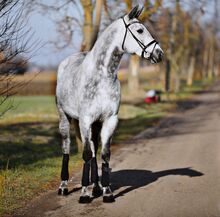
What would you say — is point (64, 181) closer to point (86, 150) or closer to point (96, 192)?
point (96, 192)

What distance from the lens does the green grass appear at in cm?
848

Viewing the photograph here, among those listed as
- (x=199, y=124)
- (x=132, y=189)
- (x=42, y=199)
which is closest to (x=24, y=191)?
(x=42, y=199)

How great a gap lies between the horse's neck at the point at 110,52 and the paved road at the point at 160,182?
7.16 feet

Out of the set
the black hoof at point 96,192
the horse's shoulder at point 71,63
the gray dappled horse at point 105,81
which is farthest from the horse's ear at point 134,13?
the black hoof at point 96,192

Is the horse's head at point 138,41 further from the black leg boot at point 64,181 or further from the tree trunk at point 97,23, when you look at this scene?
the tree trunk at point 97,23

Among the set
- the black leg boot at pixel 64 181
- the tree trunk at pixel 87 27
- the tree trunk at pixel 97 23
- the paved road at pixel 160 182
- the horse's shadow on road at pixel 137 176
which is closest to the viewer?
the paved road at pixel 160 182

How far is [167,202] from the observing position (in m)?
7.43

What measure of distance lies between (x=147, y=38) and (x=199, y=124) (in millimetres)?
12755

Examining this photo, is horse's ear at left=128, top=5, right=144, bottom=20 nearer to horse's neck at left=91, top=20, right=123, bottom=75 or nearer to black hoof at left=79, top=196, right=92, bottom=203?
horse's neck at left=91, top=20, right=123, bottom=75

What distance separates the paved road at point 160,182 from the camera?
23.0ft

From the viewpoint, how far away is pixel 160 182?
899 centimetres

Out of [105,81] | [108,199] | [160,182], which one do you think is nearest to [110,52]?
[105,81]

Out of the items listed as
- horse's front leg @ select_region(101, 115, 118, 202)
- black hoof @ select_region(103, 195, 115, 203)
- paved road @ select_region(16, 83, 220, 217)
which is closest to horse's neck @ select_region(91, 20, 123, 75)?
horse's front leg @ select_region(101, 115, 118, 202)

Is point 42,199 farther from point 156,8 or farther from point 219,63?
point 219,63
